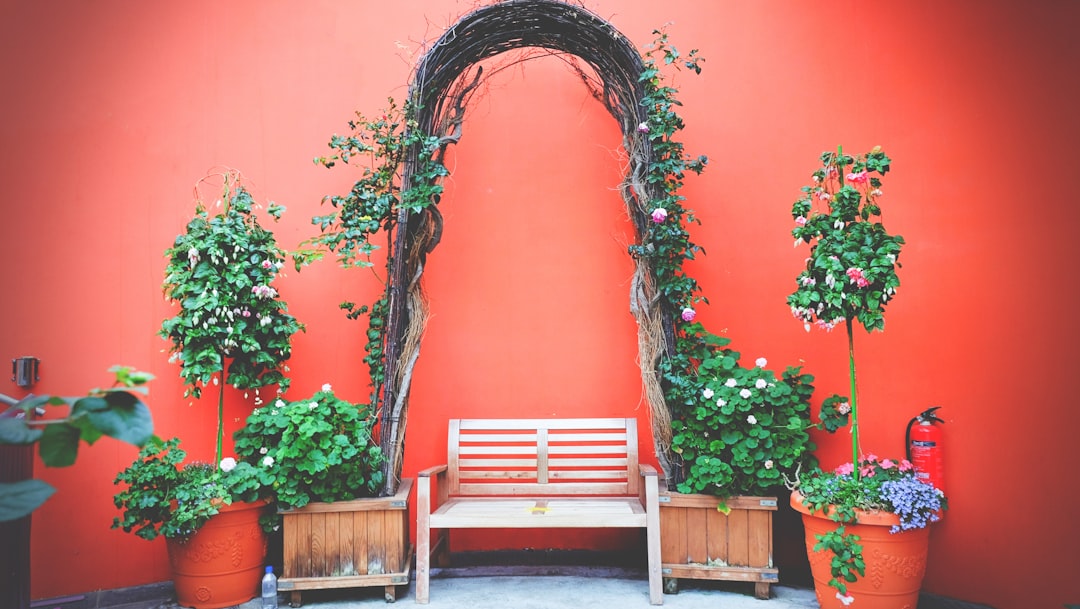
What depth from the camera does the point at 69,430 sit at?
83cm

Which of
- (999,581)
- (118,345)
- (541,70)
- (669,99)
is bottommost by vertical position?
(999,581)

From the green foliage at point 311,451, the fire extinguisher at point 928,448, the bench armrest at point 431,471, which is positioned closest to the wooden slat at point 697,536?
the fire extinguisher at point 928,448

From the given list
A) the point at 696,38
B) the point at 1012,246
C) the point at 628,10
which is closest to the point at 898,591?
the point at 1012,246

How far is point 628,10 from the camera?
3.90 metres

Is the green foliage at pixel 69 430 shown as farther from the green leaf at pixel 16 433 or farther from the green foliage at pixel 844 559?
the green foliage at pixel 844 559

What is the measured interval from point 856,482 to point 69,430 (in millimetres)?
2970

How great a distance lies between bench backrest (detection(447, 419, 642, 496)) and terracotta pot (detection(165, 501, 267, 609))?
39.8 inches

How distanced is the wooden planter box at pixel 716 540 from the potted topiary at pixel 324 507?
1282mm

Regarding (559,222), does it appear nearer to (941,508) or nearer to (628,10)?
(628,10)

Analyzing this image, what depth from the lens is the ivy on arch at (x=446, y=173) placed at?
137 inches

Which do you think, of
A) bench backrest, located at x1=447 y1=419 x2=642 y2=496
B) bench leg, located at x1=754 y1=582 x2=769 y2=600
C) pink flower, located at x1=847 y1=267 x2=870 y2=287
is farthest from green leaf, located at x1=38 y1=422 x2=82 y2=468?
bench leg, located at x1=754 y1=582 x2=769 y2=600

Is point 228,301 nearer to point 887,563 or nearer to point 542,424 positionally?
point 542,424

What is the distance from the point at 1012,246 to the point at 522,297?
2445 mm

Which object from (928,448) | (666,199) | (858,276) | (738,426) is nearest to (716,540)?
(738,426)
